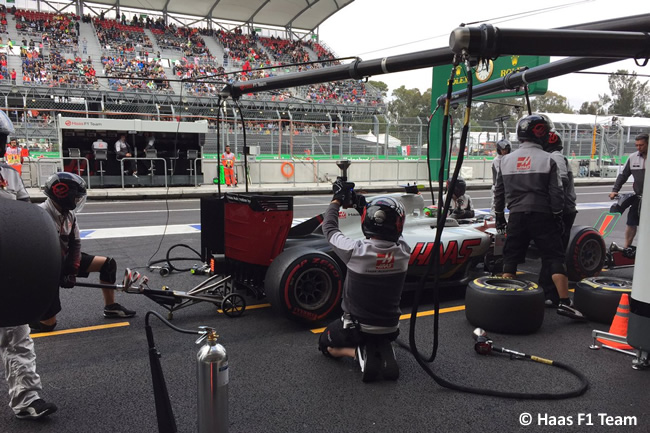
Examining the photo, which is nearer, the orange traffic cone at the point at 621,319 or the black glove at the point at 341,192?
the black glove at the point at 341,192

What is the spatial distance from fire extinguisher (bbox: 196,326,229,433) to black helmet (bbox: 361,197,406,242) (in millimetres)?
1471

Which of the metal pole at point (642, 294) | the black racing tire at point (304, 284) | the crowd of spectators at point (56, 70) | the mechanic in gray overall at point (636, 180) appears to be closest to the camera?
the metal pole at point (642, 294)

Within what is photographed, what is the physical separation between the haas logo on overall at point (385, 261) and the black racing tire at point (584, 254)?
3.46 meters

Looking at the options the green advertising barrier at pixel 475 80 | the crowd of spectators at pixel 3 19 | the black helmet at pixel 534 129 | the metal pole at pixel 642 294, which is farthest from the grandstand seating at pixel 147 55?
the metal pole at pixel 642 294

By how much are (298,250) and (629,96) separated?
288 feet

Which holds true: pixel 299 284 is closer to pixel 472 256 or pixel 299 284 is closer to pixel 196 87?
pixel 472 256

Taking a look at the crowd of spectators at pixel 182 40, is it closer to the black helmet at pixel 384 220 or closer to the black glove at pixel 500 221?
the black glove at pixel 500 221

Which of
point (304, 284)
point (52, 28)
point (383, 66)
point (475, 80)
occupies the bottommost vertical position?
point (304, 284)

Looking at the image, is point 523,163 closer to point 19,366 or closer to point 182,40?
point 19,366

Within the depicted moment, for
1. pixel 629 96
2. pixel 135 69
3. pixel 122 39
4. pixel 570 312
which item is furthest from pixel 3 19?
pixel 629 96

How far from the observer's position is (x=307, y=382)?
11.3 feet

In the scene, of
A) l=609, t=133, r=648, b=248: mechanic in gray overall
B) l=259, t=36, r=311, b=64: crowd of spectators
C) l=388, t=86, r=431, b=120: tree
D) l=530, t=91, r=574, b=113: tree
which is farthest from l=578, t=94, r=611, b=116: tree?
l=609, t=133, r=648, b=248: mechanic in gray overall

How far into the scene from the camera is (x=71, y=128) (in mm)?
15953

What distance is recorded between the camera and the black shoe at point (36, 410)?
2895mm
